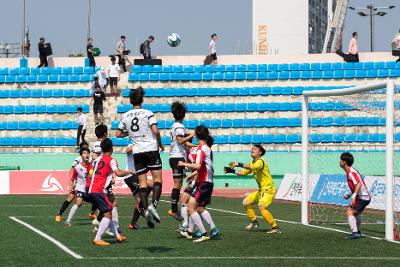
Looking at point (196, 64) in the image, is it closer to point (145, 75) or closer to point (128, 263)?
point (145, 75)

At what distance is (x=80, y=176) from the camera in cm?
1908

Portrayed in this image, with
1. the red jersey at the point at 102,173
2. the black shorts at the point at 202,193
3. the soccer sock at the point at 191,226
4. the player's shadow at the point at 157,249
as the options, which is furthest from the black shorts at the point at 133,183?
the player's shadow at the point at 157,249

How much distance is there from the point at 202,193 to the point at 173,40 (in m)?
30.9

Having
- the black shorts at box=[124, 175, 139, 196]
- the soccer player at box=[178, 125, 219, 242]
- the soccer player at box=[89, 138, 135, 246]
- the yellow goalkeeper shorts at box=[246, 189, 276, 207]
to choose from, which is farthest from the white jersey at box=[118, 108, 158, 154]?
the yellow goalkeeper shorts at box=[246, 189, 276, 207]

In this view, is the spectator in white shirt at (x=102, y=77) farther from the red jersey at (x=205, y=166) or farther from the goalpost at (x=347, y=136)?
the red jersey at (x=205, y=166)

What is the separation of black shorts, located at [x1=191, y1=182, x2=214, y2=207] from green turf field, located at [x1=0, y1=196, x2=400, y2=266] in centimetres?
67

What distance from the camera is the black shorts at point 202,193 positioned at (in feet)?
48.7

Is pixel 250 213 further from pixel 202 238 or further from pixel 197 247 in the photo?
pixel 197 247

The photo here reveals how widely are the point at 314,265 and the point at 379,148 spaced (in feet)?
74.8

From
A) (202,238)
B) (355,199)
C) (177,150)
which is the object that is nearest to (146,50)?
(177,150)

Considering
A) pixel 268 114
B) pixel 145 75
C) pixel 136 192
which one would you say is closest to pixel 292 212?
pixel 136 192

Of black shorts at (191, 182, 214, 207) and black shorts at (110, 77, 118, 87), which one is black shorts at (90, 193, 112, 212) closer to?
black shorts at (191, 182, 214, 207)

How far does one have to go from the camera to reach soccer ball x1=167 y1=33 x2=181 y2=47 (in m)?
45.2

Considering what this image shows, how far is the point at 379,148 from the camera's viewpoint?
1346 inches
